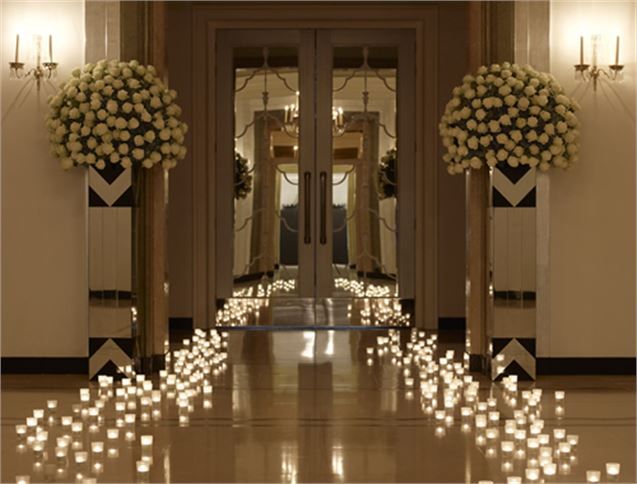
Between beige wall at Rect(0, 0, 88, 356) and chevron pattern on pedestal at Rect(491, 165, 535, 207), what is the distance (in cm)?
272

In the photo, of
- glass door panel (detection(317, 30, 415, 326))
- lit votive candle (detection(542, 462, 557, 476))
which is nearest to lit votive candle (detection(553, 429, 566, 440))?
lit votive candle (detection(542, 462, 557, 476))

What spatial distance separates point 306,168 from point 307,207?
1.19 feet

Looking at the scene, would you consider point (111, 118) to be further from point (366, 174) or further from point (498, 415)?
point (366, 174)

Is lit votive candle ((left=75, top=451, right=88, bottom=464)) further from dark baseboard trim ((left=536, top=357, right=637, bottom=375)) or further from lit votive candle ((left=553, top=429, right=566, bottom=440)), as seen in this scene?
dark baseboard trim ((left=536, top=357, right=637, bottom=375))

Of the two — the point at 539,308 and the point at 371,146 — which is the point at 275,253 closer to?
the point at 371,146

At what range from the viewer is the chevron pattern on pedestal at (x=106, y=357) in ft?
23.0

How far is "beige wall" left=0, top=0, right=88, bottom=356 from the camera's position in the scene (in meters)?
7.24

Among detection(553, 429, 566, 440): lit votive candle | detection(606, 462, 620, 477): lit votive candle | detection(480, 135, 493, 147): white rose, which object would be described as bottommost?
detection(606, 462, 620, 477): lit votive candle

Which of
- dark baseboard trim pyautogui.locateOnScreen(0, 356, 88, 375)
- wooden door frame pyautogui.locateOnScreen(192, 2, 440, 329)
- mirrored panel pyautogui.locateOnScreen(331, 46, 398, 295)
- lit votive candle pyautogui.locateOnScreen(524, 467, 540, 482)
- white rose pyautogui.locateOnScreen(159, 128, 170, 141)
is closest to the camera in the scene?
lit votive candle pyautogui.locateOnScreen(524, 467, 540, 482)

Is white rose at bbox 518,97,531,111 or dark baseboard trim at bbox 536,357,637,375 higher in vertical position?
white rose at bbox 518,97,531,111

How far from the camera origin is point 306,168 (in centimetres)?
1013

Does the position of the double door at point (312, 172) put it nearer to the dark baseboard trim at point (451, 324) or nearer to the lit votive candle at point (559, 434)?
the dark baseboard trim at point (451, 324)

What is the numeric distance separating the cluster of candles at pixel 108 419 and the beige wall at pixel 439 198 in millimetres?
2381

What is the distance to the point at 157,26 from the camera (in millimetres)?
7387
